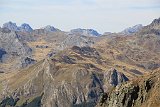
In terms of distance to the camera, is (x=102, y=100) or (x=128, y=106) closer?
(x=128, y=106)

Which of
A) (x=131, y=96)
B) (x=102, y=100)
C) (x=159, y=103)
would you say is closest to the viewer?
(x=159, y=103)

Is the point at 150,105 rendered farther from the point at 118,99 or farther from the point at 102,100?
the point at 102,100

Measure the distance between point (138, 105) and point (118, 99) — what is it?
9.09 metres

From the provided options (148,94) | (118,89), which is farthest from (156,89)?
(118,89)

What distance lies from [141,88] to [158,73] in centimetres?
1133

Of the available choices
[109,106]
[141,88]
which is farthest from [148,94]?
[109,106]

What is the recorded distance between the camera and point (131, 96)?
595 feet

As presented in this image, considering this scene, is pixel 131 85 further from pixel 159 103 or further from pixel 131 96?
pixel 159 103

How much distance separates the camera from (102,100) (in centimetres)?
19400

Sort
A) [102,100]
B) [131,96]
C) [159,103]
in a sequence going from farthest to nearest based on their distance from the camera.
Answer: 1. [102,100]
2. [131,96]
3. [159,103]

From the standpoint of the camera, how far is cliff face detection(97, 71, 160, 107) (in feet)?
588

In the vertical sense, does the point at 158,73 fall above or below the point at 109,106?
above

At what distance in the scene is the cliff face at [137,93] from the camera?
179 m

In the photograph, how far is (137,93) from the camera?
598ft
